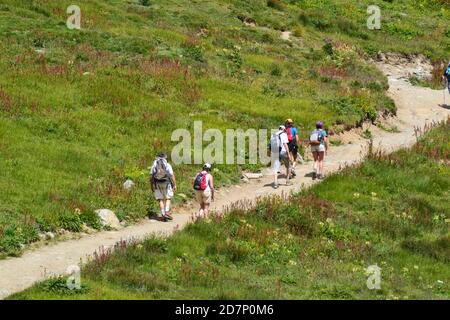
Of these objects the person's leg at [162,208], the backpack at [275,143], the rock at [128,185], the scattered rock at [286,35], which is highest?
the scattered rock at [286,35]

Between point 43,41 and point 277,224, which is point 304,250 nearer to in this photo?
point 277,224

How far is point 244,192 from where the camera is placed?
3025 cm

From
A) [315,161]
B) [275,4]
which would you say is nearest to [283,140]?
[315,161]

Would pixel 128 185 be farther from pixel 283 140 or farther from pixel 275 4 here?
pixel 275 4

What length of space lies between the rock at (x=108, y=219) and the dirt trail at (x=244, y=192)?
13.5 inches

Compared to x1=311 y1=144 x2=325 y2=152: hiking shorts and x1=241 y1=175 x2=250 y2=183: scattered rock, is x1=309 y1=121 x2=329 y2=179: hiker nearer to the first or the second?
x1=311 y1=144 x2=325 y2=152: hiking shorts

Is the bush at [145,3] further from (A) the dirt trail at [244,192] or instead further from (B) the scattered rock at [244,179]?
(B) the scattered rock at [244,179]

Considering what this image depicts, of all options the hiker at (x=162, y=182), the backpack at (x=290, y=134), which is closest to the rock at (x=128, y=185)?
the hiker at (x=162, y=182)

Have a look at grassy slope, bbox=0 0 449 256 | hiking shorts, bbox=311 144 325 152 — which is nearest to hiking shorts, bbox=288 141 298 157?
hiking shorts, bbox=311 144 325 152

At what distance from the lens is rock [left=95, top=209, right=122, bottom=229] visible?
1005 inches

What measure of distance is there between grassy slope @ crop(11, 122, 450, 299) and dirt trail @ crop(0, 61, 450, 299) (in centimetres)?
149

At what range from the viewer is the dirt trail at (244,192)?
21.2 metres

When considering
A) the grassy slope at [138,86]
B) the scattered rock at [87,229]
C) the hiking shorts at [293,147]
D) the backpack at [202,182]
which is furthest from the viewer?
the hiking shorts at [293,147]

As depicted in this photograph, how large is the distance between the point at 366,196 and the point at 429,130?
1166 centimetres
